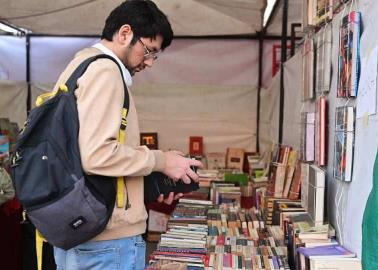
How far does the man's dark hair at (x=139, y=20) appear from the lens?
4.46ft

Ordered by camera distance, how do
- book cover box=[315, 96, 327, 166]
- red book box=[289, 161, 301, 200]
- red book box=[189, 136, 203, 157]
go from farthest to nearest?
red book box=[189, 136, 203, 157]
red book box=[289, 161, 301, 200]
book cover box=[315, 96, 327, 166]

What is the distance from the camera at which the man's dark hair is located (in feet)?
4.46

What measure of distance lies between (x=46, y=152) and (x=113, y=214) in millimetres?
254

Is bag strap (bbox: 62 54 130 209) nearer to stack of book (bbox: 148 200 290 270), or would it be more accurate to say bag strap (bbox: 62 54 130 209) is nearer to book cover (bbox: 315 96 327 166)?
stack of book (bbox: 148 200 290 270)

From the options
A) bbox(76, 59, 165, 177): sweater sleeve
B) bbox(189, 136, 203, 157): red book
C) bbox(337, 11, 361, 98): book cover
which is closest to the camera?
bbox(76, 59, 165, 177): sweater sleeve

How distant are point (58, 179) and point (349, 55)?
129 cm

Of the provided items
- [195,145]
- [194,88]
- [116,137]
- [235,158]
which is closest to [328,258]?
[116,137]

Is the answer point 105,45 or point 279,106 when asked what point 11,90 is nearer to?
point 279,106

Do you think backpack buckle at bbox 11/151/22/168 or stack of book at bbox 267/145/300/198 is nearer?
backpack buckle at bbox 11/151/22/168

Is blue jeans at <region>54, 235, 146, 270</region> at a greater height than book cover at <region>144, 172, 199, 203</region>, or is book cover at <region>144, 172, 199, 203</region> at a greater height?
book cover at <region>144, 172, 199, 203</region>

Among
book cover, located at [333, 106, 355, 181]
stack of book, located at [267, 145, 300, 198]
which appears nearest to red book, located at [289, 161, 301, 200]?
stack of book, located at [267, 145, 300, 198]

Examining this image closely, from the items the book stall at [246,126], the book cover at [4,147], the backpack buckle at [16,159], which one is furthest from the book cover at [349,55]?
the book cover at [4,147]

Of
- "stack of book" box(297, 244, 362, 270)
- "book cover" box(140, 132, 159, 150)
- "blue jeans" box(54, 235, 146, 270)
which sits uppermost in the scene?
"book cover" box(140, 132, 159, 150)

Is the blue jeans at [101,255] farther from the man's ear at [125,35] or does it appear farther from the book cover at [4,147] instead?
the book cover at [4,147]
